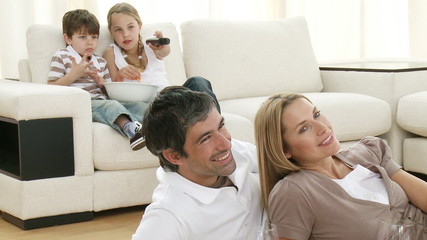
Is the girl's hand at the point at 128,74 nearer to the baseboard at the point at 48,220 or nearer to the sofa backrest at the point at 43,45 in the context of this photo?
the sofa backrest at the point at 43,45

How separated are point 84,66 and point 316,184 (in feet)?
6.26

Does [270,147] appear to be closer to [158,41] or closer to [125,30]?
[158,41]

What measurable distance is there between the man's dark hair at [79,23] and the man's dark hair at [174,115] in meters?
1.94

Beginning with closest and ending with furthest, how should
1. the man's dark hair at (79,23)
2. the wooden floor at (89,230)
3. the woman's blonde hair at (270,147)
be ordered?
the woman's blonde hair at (270,147)
the wooden floor at (89,230)
the man's dark hair at (79,23)

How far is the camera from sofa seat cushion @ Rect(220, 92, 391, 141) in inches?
151

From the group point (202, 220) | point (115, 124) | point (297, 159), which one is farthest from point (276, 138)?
point (115, 124)

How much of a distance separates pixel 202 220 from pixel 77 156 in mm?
1537

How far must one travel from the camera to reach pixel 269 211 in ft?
6.10

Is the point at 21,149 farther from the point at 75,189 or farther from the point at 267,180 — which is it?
the point at 267,180

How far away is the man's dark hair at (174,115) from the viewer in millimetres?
1764

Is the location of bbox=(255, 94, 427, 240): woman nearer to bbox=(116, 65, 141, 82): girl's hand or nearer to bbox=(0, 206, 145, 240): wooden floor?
bbox=(0, 206, 145, 240): wooden floor

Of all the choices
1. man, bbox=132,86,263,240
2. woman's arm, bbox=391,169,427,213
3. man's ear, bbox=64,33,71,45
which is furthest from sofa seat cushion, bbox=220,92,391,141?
man, bbox=132,86,263,240

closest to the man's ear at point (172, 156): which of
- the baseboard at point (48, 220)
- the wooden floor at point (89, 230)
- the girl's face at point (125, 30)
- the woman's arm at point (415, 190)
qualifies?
the woman's arm at point (415, 190)

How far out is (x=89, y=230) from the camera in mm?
3113
